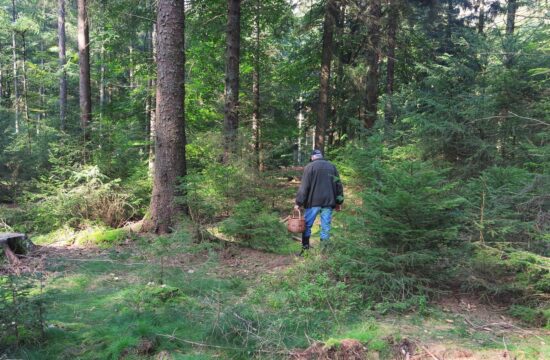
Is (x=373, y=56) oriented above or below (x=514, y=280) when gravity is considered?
above

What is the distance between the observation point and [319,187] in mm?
7004

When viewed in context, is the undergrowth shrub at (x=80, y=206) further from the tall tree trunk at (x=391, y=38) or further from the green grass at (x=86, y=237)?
the tall tree trunk at (x=391, y=38)

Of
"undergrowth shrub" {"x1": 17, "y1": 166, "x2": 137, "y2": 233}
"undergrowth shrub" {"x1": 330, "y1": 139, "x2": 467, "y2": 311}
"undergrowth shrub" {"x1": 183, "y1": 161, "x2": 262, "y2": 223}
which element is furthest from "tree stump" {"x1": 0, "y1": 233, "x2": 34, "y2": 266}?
"undergrowth shrub" {"x1": 330, "y1": 139, "x2": 467, "y2": 311}

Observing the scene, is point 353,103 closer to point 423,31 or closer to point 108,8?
point 423,31

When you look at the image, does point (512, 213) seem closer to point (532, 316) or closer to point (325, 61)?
point (532, 316)

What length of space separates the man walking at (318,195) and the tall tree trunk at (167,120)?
2.71m

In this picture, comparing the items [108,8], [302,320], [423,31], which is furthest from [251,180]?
[423,31]

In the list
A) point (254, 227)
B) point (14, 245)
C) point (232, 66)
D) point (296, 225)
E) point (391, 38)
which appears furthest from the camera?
point (391, 38)

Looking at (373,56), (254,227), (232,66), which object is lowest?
(254,227)

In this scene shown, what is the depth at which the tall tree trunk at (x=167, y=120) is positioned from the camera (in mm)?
7547

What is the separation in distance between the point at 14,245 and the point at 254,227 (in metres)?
4.25

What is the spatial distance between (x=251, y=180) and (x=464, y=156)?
18.8 ft

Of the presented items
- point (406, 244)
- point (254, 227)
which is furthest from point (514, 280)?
point (254, 227)

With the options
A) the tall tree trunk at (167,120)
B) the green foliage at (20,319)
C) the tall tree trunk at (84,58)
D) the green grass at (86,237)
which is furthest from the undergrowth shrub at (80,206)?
the green foliage at (20,319)
